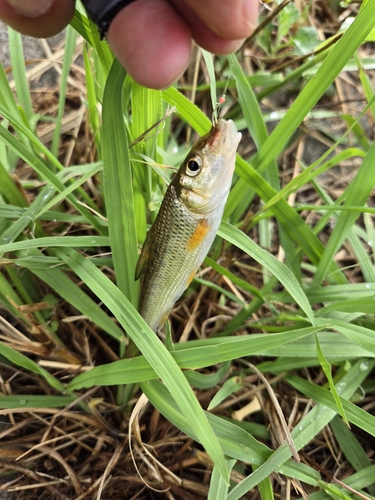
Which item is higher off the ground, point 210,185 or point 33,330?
Result: point 210,185

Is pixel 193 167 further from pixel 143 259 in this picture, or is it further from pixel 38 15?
pixel 38 15

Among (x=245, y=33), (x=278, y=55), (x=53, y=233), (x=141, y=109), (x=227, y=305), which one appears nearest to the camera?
(x=245, y=33)

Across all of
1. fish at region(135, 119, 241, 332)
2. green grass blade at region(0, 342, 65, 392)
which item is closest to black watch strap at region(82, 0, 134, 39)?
fish at region(135, 119, 241, 332)

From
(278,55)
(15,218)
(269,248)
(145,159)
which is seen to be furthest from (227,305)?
(278,55)

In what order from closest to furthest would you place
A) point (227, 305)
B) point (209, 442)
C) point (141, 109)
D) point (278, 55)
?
point (209, 442), point (141, 109), point (227, 305), point (278, 55)

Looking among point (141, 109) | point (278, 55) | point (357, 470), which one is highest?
point (141, 109)

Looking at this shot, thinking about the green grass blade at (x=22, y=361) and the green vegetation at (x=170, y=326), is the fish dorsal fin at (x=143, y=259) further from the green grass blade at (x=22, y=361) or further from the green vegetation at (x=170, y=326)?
the green grass blade at (x=22, y=361)

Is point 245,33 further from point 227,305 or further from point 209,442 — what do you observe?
point 227,305

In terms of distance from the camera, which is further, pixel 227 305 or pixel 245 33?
pixel 227 305
